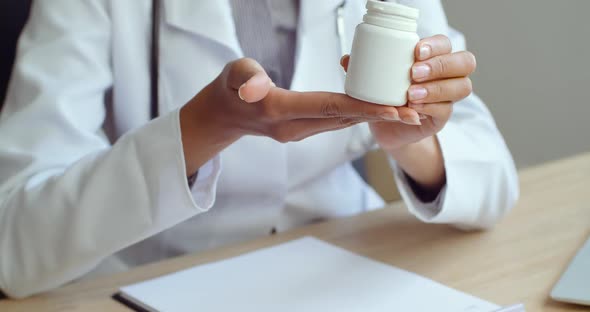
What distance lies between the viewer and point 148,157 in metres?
0.78

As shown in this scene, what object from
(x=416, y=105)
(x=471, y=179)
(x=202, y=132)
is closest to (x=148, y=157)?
(x=202, y=132)

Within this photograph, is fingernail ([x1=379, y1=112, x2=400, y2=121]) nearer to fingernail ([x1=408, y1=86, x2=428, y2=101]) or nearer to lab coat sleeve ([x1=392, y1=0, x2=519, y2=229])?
fingernail ([x1=408, y1=86, x2=428, y2=101])

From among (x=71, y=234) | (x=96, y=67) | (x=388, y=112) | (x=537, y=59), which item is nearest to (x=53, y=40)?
(x=96, y=67)

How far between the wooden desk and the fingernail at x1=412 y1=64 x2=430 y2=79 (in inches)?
9.0

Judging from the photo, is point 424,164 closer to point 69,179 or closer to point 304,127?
point 304,127

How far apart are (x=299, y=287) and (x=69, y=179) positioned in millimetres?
267

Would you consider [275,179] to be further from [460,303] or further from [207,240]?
[460,303]

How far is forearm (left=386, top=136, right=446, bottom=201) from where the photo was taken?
2.81ft

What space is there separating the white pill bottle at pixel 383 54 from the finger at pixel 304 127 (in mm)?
47

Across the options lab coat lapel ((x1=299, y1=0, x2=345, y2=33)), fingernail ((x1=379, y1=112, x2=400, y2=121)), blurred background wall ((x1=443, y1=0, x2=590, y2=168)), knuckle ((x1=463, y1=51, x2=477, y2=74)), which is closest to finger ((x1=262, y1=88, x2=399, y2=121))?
fingernail ((x1=379, y1=112, x2=400, y2=121))

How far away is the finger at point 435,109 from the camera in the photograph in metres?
0.68

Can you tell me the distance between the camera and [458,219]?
2.93 feet

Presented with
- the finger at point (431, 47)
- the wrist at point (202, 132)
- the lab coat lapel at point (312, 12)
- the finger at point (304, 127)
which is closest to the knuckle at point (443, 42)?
the finger at point (431, 47)

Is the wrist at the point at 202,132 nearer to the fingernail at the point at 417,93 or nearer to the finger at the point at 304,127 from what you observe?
the finger at the point at 304,127
